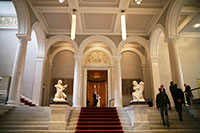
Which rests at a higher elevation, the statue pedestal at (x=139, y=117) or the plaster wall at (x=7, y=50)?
the plaster wall at (x=7, y=50)

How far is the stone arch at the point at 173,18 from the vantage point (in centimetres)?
824

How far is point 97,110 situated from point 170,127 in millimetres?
3257

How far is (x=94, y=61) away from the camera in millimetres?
13914

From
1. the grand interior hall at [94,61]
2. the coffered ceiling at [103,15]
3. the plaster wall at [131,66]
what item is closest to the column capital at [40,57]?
the grand interior hall at [94,61]

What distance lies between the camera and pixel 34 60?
11.8 m

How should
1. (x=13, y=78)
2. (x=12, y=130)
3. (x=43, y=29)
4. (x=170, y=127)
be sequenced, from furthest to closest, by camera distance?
→ (x=43, y=29) → (x=13, y=78) → (x=170, y=127) → (x=12, y=130)

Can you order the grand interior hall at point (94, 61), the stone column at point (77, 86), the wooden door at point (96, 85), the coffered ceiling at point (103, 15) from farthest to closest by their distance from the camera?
the wooden door at point (96, 85)
the stone column at point (77, 86)
the coffered ceiling at point (103, 15)
the grand interior hall at point (94, 61)

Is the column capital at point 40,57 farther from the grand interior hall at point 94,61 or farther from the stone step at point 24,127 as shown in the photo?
the stone step at point 24,127

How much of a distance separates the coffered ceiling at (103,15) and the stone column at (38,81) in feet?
6.96

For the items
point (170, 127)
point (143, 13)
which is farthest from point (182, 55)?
point (170, 127)

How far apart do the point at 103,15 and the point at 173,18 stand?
13.2 ft

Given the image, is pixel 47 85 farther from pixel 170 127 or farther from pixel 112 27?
pixel 170 127

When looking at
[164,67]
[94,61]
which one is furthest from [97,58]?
[164,67]

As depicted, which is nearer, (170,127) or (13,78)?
(170,127)
